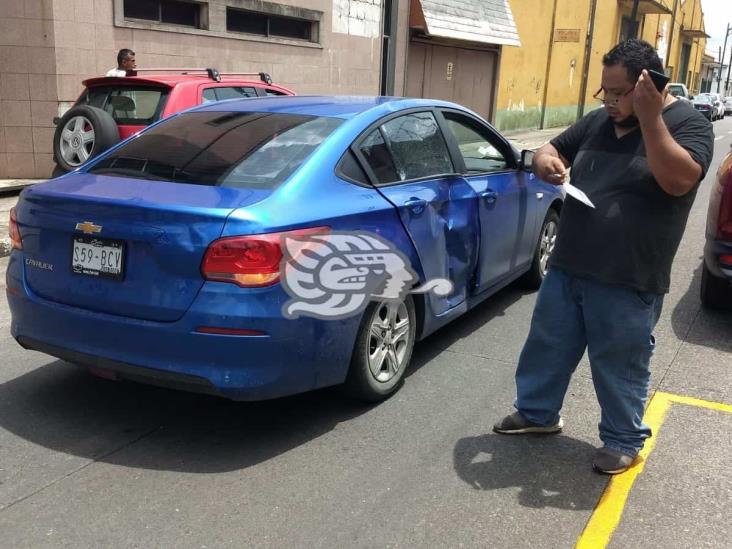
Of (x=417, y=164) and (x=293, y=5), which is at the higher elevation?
(x=293, y=5)

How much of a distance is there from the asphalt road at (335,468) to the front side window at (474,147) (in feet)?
4.67

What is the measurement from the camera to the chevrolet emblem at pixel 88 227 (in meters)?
3.42

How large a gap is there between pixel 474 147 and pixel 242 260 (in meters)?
2.67

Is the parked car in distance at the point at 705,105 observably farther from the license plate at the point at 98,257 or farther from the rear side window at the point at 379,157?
the license plate at the point at 98,257

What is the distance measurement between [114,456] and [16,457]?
433 millimetres

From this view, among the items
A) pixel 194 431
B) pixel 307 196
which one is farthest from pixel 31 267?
pixel 307 196

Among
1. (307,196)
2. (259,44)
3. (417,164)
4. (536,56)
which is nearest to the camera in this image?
(307,196)

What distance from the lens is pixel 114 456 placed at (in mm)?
3480

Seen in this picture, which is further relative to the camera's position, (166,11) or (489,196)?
(166,11)

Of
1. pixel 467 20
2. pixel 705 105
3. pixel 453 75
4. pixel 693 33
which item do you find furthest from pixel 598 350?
pixel 693 33

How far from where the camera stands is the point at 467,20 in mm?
19906

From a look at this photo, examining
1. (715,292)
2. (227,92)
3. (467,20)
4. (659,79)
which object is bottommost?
(715,292)

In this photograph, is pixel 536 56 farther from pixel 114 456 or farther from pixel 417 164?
pixel 114 456

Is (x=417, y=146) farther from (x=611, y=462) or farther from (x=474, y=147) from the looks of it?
(x=611, y=462)
